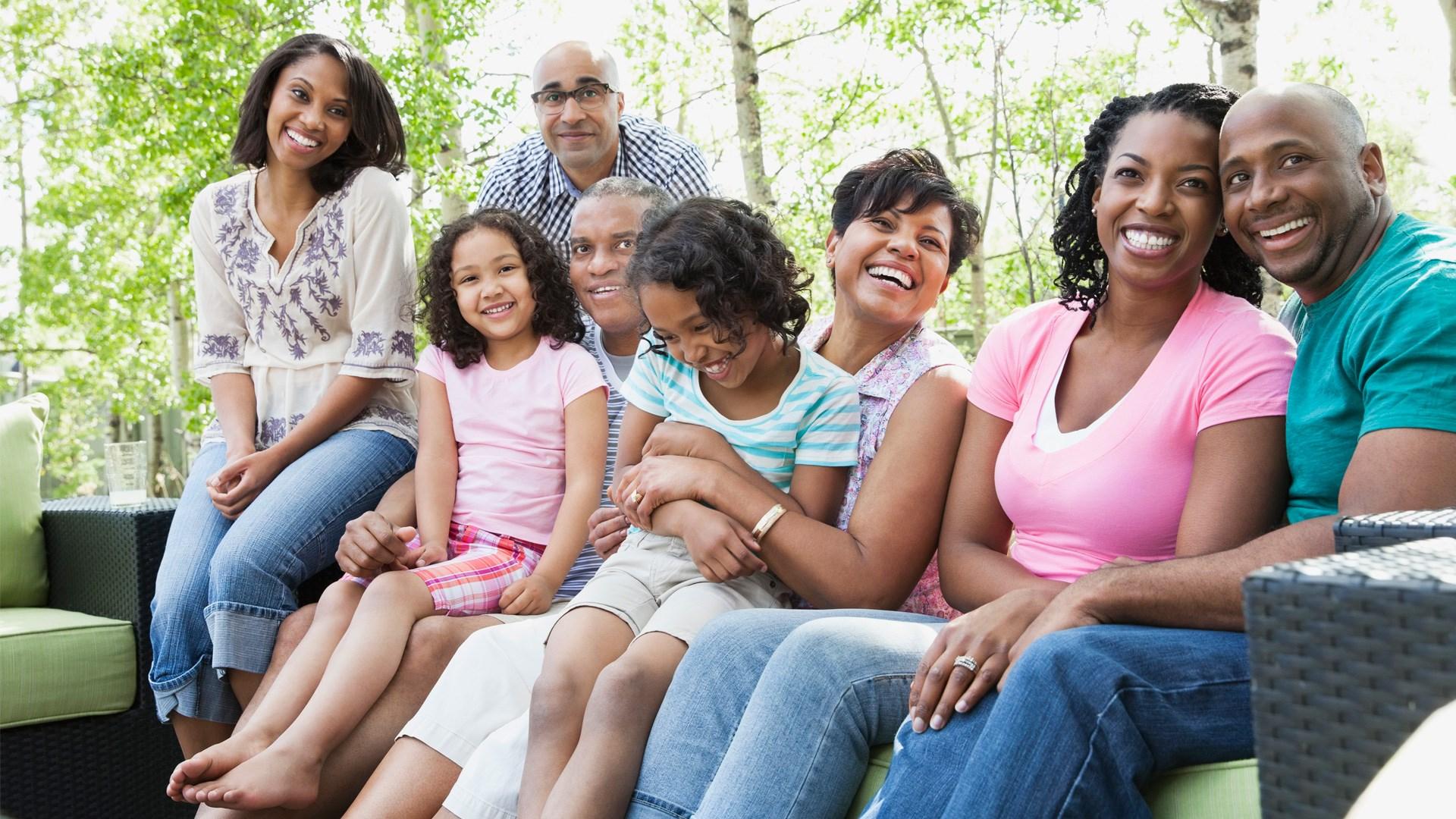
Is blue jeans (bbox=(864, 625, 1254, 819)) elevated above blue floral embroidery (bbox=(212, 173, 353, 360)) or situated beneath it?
situated beneath

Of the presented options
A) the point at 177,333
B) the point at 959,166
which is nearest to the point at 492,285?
the point at 959,166

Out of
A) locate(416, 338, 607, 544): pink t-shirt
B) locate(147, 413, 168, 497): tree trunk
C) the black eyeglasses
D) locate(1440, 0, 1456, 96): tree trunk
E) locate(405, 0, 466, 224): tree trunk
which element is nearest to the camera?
locate(416, 338, 607, 544): pink t-shirt

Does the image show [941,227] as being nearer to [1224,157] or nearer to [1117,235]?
[1117,235]

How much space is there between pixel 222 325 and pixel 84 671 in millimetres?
916

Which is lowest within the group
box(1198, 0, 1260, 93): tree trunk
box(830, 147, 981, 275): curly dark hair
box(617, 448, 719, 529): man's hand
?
box(617, 448, 719, 529): man's hand

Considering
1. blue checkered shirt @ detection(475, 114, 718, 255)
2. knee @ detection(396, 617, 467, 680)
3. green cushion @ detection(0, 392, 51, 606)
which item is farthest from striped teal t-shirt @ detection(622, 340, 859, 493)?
green cushion @ detection(0, 392, 51, 606)

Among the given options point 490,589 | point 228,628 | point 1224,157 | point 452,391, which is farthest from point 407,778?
point 1224,157

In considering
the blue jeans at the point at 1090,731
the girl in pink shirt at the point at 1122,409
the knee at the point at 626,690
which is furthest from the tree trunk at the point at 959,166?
the blue jeans at the point at 1090,731

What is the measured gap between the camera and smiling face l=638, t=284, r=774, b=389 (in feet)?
7.48

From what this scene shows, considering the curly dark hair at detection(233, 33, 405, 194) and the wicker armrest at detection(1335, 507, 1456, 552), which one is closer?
the wicker armrest at detection(1335, 507, 1456, 552)

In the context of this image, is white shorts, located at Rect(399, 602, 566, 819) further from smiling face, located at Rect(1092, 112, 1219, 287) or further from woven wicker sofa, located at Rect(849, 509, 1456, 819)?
smiling face, located at Rect(1092, 112, 1219, 287)

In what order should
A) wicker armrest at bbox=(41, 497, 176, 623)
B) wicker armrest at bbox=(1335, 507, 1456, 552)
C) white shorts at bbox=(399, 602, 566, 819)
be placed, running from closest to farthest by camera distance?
wicker armrest at bbox=(1335, 507, 1456, 552) < white shorts at bbox=(399, 602, 566, 819) < wicker armrest at bbox=(41, 497, 176, 623)

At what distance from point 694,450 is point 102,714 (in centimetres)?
180

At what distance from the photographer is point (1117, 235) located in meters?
1.97
